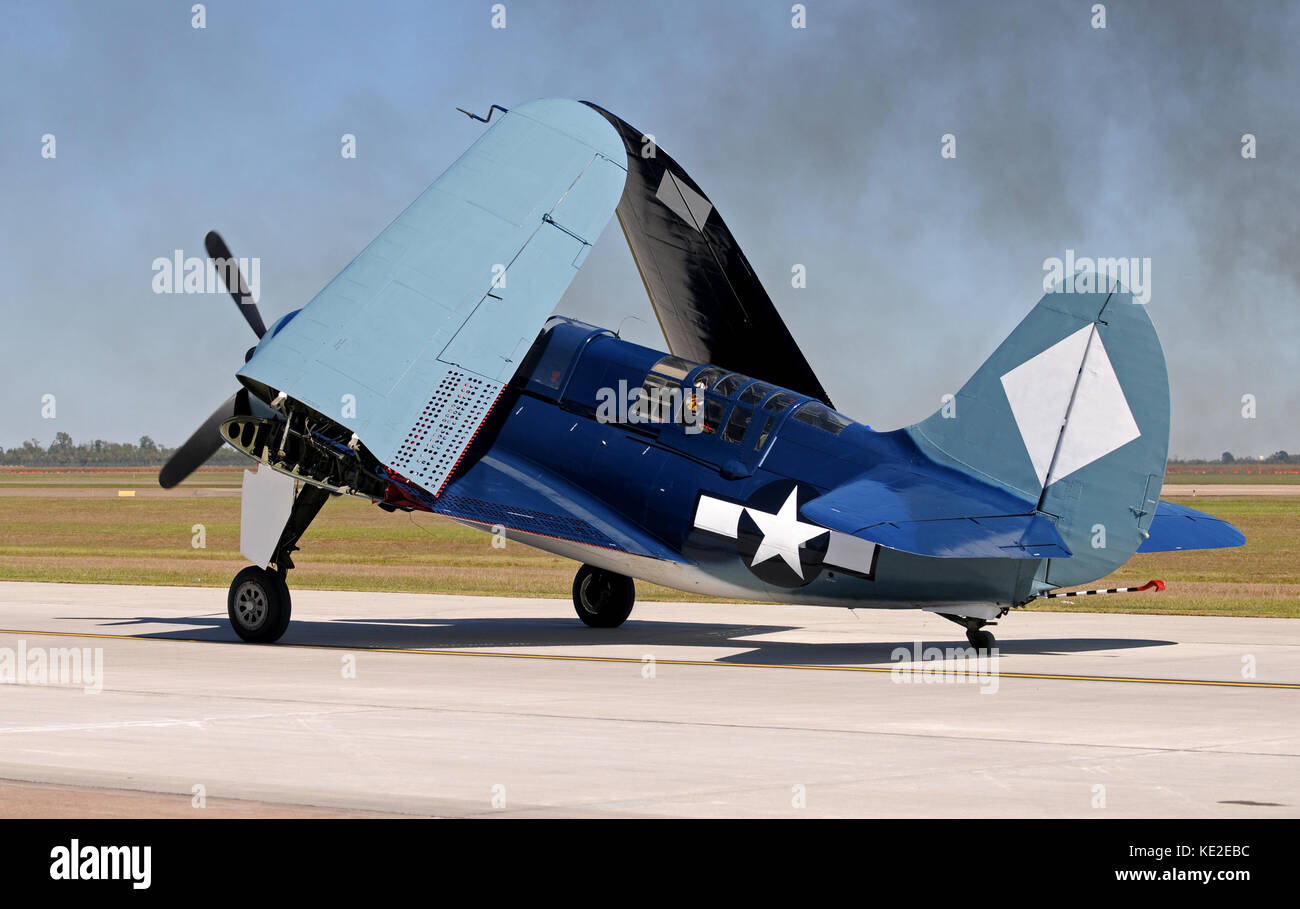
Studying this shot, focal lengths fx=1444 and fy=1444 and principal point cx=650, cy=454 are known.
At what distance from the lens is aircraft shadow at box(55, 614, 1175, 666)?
19.5m

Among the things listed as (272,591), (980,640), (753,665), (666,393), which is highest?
(666,393)

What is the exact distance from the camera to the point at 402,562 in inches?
1692

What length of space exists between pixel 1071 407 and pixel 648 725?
7023 mm

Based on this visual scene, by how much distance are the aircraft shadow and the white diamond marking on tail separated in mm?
3456

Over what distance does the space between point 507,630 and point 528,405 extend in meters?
4.74

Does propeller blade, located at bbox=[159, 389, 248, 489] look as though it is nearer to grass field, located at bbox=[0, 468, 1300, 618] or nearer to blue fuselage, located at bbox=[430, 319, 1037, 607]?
blue fuselage, located at bbox=[430, 319, 1037, 607]

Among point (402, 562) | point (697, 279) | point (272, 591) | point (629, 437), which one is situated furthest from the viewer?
point (402, 562)

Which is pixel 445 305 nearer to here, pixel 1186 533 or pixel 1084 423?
pixel 1084 423

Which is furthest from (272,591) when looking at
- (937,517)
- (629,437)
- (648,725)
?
(937,517)

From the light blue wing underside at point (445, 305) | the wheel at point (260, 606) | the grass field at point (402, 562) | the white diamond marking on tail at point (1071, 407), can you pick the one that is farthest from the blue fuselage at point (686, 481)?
the grass field at point (402, 562)

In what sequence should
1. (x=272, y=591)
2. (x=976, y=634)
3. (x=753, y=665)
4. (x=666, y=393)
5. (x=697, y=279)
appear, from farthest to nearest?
1. (x=697, y=279)
2. (x=272, y=591)
3. (x=666, y=393)
4. (x=976, y=634)
5. (x=753, y=665)

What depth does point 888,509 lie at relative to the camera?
52.2 feet

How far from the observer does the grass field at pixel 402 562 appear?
31.8 meters

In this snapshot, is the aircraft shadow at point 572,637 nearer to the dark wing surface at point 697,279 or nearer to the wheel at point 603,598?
the wheel at point 603,598
